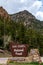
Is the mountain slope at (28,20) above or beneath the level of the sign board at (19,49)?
above

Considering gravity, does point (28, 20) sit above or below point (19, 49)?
above

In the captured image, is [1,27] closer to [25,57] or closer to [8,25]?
[8,25]

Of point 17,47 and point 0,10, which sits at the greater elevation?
point 0,10

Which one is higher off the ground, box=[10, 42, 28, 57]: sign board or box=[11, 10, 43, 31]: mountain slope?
box=[11, 10, 43, 31]: mountain slope

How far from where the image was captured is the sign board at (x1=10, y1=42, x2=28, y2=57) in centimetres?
2166

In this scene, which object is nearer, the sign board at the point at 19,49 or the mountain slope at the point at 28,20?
the sign board at the point at 19,49

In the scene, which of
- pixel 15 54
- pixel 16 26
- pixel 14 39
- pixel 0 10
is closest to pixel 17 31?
pixel 14 39

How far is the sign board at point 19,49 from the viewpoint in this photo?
2166cm

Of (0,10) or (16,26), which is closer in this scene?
(16,26)

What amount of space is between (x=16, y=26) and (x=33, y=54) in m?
33.2

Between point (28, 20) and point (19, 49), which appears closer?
point (19, 49)

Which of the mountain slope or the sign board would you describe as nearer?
the sign board

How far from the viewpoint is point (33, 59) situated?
20.8 metres

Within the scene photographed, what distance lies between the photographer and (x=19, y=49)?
21.8m
